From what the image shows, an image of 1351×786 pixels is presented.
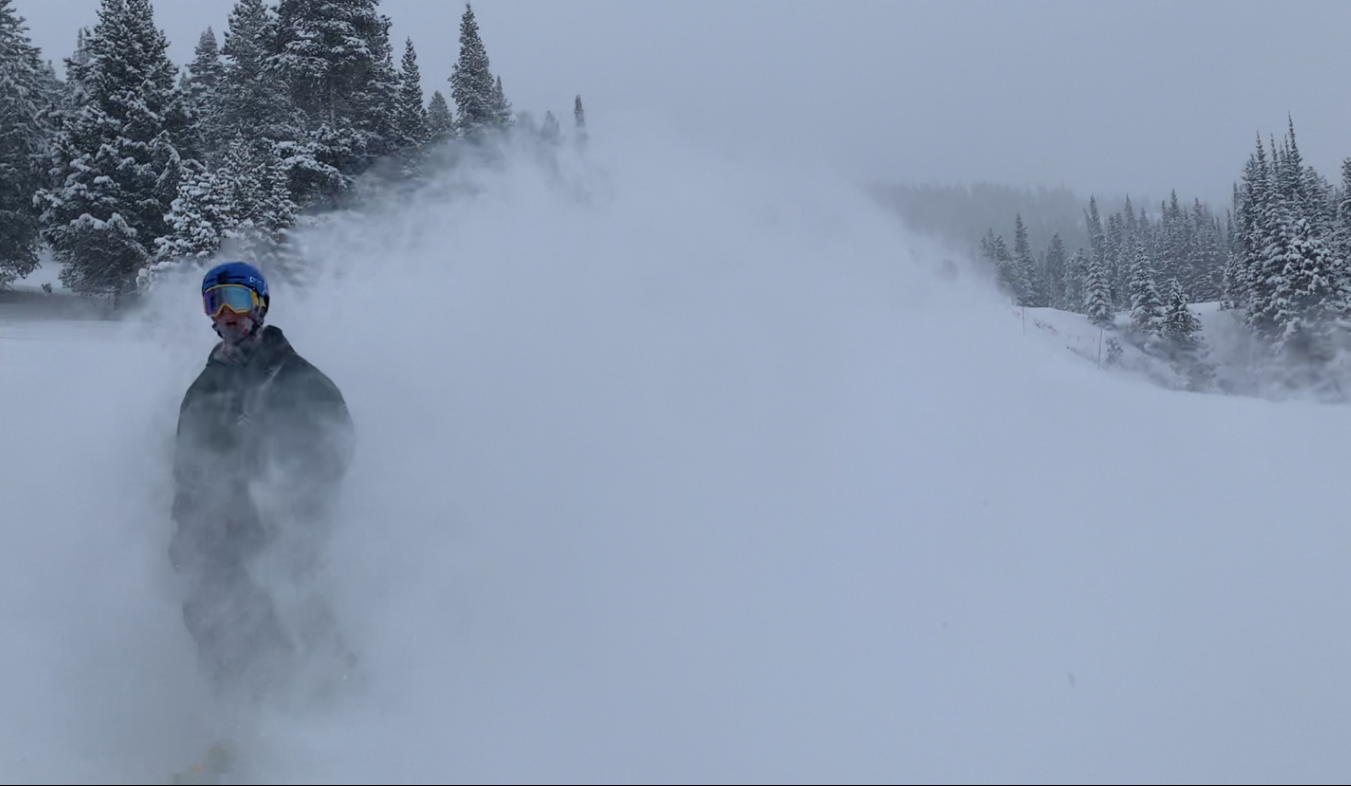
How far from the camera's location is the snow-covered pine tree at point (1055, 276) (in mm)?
113438

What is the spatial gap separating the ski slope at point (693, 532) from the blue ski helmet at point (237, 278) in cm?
149

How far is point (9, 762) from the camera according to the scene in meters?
3.92

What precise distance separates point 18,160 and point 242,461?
31875mm

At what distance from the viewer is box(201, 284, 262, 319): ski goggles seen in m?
4.02

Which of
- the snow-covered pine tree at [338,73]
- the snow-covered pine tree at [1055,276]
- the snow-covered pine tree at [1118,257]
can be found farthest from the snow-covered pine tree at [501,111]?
the snow-covered pine tree at [1055,276]

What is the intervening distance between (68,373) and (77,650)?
380 cm

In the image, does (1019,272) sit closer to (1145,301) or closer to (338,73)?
(1145,301)

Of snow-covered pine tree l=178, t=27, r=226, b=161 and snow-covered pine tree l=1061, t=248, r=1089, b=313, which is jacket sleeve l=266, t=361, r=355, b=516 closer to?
snow-covered pine tree l=178, t=27, r=226, b=161

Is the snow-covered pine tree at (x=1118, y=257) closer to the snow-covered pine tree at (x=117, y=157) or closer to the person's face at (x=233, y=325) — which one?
the snow-covered pine tree at (x=117, y=157)

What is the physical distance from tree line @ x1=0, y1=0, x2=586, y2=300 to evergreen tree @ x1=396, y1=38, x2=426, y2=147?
0.16 m

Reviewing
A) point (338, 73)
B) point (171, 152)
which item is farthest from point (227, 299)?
point (171, 152)

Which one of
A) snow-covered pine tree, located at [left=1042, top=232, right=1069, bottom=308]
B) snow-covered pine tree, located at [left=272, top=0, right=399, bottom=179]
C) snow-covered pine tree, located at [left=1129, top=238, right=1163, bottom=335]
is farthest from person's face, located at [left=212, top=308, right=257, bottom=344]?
snow-covered pine tree, located at [left=1042, top=232, right=1069, bottom=308]

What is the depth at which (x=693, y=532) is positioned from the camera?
5.34 metres

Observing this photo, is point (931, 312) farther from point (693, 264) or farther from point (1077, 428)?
point (693, 264)
